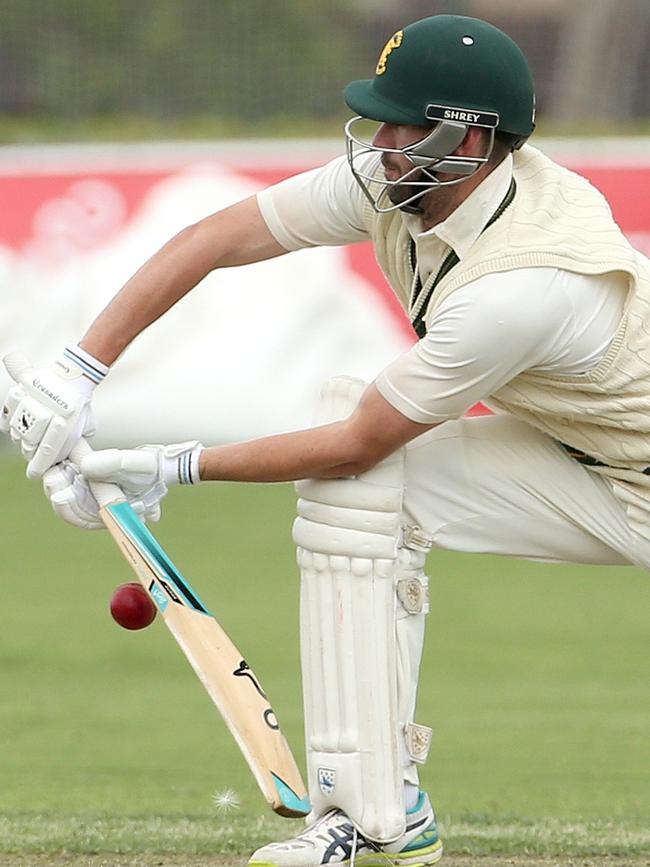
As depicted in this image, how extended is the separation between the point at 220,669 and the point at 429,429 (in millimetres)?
592

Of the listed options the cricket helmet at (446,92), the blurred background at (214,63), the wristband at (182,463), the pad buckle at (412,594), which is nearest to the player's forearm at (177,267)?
the wristband at (182,463)

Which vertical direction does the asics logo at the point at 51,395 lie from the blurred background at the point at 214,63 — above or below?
above

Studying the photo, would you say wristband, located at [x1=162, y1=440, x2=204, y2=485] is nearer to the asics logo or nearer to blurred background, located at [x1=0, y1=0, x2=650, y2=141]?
the asics logo

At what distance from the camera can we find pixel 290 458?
3.20m

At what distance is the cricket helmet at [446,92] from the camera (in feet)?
10.5

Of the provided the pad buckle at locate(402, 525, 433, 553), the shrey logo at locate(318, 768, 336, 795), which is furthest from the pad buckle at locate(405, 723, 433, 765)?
the pad buckle at locate(402, 525, 433, 553)

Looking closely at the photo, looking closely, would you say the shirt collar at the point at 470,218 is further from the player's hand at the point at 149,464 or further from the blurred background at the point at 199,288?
the blurred background at the point at 199,288

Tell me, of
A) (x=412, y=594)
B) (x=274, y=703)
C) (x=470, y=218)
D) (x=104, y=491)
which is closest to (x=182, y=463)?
(x=104, y=491)

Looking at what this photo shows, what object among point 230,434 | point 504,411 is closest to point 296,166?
point 230,434

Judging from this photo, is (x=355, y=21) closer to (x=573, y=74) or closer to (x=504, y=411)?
(x=573, y=74)

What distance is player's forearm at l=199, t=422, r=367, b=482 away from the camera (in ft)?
10.4

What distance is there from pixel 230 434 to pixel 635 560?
5.21 m

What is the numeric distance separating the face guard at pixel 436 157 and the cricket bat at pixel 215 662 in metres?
0.76

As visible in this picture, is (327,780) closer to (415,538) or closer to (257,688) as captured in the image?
(257,688)
